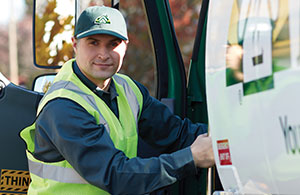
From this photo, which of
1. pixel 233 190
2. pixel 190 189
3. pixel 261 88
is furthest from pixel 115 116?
pixel 261 88

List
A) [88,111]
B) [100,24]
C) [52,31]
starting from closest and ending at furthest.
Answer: [88,111] < [100,24] < [52,31]

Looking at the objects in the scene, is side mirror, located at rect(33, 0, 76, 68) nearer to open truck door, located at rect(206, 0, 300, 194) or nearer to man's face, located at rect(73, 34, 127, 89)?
man's face, located at rect(73, 34, 127, 89)

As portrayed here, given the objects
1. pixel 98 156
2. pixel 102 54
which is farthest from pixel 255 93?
pixel 102 54

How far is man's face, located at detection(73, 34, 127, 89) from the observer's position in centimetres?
259

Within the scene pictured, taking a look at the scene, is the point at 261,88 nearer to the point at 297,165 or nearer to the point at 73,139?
the point at 297,165

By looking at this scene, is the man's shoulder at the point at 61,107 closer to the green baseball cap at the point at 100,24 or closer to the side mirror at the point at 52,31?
the green baseball cap at the point at 100,24

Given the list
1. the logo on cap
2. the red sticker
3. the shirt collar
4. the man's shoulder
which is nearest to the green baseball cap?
the logo on cap

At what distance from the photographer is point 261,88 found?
65.2 inches

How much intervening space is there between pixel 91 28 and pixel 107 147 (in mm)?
559

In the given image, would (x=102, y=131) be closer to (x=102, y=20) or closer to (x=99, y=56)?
(x=99, y=56)

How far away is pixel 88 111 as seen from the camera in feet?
7.99

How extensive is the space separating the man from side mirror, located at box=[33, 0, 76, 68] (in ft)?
1.06

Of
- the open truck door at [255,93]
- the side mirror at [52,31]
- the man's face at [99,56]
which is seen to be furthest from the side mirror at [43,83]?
the open truck door at [255,93]

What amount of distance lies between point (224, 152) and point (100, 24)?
37.6 inches
